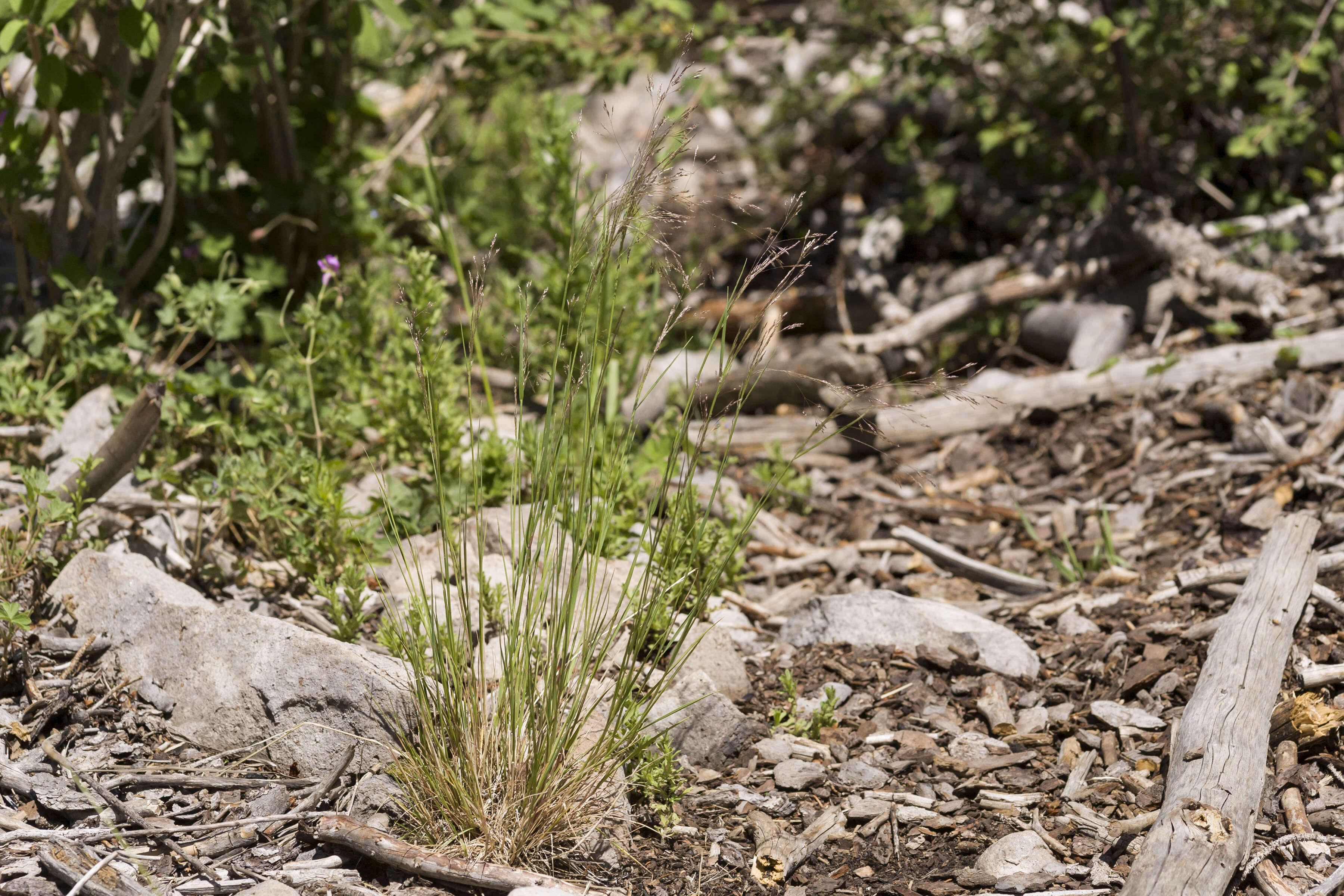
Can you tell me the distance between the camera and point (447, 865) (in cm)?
189

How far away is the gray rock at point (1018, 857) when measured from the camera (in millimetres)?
2043

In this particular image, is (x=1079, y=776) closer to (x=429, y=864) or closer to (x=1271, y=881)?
(x=1271, y=881)

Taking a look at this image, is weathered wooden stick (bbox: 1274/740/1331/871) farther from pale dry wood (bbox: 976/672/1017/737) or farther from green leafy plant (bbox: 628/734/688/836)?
green leafy plant (bbox: 628/734/688/836)

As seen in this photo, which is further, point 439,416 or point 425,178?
point 425,178

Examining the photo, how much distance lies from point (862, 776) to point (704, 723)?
37cm

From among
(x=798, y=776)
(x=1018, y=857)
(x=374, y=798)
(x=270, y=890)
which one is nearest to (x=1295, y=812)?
(x=1018, y=857)

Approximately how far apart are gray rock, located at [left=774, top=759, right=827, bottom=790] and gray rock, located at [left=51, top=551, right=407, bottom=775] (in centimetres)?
84

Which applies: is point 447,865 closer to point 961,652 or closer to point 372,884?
point 372,884

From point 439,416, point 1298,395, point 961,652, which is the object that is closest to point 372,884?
point 439,416

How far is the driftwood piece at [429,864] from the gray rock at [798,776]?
520 millimetres

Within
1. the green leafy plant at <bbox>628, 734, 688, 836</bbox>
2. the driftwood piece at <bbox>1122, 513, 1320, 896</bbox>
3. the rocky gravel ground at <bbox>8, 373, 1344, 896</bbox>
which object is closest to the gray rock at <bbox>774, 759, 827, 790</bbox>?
the rocky gravel ground at <bbox>8, 373, 1344, 896</bbox>

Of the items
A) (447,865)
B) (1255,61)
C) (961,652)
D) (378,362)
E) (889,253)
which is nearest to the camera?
(447,865)

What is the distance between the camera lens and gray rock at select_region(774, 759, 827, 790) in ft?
7.56

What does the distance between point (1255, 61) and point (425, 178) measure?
11.2 feet
